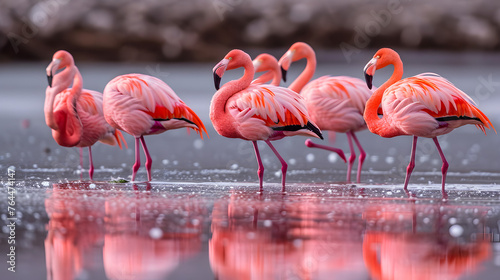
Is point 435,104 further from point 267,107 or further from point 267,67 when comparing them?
point 267,67

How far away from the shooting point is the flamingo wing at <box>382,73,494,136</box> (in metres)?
5.96

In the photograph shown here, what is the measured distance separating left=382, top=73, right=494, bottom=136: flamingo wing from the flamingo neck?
241 millimetres

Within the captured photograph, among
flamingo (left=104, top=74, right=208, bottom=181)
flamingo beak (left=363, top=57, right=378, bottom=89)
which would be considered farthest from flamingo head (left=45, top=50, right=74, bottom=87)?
flamingo beak (left=363, top=57, right=378, bottom=89)

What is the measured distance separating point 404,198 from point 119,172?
3056mm

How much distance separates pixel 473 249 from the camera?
3801 millimetres

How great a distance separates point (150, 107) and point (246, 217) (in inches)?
89.4

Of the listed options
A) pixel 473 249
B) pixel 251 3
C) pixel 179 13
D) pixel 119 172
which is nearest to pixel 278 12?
pixel 251 3

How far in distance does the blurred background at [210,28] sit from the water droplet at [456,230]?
20839 mm

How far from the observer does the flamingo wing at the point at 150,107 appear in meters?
6.62

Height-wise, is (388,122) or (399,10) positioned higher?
(399,10)

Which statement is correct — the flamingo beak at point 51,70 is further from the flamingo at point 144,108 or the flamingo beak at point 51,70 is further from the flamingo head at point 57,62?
the flamingo at point 144,108

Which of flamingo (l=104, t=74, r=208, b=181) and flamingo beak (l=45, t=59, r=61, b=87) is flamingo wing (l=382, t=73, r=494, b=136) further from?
flamingo beak (l=45, t=59, r=61, b=87)

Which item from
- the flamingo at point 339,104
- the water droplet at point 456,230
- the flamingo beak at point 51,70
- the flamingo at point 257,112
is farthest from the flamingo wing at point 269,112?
the water droplet at point 456,230

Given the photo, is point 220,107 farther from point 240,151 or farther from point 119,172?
point 240,151
